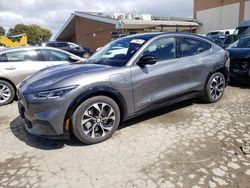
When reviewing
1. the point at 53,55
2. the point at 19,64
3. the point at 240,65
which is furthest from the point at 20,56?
the point at 240,65

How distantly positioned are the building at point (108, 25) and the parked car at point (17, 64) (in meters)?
13.1

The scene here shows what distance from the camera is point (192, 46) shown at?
4848mm

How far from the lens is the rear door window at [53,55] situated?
6926mm

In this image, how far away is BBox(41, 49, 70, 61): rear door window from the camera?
6.93m

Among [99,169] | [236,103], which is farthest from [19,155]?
[236,103]

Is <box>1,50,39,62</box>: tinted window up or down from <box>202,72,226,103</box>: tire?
up

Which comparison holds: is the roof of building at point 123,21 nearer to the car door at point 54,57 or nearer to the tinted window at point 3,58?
the car door at point 54,57

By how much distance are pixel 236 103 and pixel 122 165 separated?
11.1ft

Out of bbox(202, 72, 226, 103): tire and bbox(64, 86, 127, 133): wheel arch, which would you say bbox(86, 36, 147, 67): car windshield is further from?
bbox(202, 72, 226, 103): tire

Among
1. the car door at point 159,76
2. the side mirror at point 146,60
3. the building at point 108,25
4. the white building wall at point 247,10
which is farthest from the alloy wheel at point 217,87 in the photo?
the white building wall at point 247,10

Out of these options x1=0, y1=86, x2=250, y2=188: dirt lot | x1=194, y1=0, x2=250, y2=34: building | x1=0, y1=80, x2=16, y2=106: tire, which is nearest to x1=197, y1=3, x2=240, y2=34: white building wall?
x1=194, y1=0, x2=250, y2=34: building

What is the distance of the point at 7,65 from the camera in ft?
20.8

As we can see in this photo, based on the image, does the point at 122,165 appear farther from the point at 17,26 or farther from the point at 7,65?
the point at 17,26

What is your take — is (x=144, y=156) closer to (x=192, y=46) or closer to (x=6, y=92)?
(x=192, y=46)
